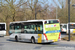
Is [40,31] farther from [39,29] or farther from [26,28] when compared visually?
[26,28]

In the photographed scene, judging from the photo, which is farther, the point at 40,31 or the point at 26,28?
the point at 26,28

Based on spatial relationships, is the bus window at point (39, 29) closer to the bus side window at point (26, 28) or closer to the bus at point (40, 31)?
the bus at point (40, 31)

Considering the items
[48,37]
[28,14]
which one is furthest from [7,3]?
[48,37]

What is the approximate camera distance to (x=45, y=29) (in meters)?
18.4

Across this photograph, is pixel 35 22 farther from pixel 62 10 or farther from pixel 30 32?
pixel 62 10

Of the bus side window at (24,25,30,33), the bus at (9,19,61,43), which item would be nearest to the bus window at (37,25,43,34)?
the bus at (9,19,61,43)

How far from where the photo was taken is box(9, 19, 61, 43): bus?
18375 millimetres

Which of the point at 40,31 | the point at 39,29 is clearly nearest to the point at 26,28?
the point at 39,29

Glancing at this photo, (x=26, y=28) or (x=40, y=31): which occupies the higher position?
(x=26, y=28)

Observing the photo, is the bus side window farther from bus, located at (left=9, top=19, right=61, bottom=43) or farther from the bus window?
the bus window

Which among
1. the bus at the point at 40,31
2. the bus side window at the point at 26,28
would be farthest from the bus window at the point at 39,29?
the bus side window at the point at 26,28

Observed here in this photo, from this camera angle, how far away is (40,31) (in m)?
18.8

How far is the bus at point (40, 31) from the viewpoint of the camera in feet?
60.3

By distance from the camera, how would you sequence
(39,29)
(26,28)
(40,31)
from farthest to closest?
(26,28), (39,29), (40,31)
